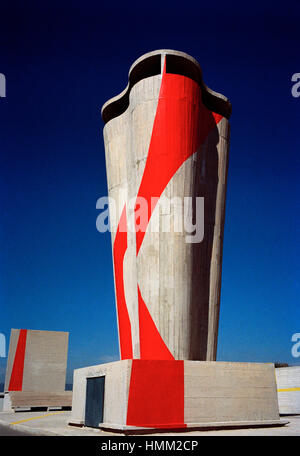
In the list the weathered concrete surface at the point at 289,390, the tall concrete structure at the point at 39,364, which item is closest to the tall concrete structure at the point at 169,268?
the weathered concrete surface at the point at 289,390

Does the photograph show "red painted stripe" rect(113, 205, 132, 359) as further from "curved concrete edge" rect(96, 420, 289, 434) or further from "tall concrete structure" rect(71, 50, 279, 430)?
"curved concrete edge" rect(96, 420, 289, 434)

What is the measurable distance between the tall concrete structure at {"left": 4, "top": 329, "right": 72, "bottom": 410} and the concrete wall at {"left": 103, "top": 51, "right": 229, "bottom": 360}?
675 inches

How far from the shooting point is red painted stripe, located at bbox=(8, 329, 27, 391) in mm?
32562

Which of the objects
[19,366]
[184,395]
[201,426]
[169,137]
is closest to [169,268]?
[184,395]

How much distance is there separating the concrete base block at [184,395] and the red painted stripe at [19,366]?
18658 millimetres

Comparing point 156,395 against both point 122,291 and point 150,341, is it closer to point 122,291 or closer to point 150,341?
point 150,341

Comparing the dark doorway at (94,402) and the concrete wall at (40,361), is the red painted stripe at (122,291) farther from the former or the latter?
the concrete wall at (40,361)

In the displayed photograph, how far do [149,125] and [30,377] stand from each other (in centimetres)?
2353

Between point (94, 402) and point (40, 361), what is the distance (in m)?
19.8

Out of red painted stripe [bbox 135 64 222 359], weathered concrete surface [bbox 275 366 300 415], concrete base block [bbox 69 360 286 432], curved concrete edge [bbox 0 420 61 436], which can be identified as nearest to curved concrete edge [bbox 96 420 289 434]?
concrete base block [bbox 69 360 286 432]

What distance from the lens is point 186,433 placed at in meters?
13.1
